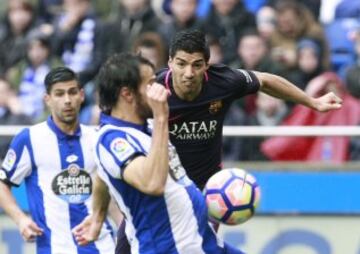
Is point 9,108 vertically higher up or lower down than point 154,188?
lower down

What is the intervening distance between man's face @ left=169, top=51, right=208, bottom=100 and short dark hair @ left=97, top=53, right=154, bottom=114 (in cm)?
123

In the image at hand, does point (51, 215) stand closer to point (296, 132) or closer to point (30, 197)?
point (30, 197)

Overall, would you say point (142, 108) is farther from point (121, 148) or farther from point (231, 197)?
point (231, 197)

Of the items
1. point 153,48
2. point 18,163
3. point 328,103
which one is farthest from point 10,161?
point 153,48

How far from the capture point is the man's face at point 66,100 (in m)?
8.95

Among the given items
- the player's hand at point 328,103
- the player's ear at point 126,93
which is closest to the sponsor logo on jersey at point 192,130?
the player's hand at point 328,103

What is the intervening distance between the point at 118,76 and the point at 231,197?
3.56ft

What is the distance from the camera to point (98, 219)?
23.4 ft

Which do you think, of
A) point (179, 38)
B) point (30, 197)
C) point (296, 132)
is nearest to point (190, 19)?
point (296, 132)

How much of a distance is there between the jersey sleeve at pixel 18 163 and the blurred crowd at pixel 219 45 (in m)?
2.16

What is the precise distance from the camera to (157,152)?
6113 mm

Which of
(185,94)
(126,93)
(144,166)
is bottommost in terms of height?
(144,166)

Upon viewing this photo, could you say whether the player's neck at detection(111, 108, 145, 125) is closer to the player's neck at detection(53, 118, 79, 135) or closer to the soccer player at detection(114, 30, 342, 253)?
the soccer player at detection(114, 30, 342, 253)

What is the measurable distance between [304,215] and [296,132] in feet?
2.49
